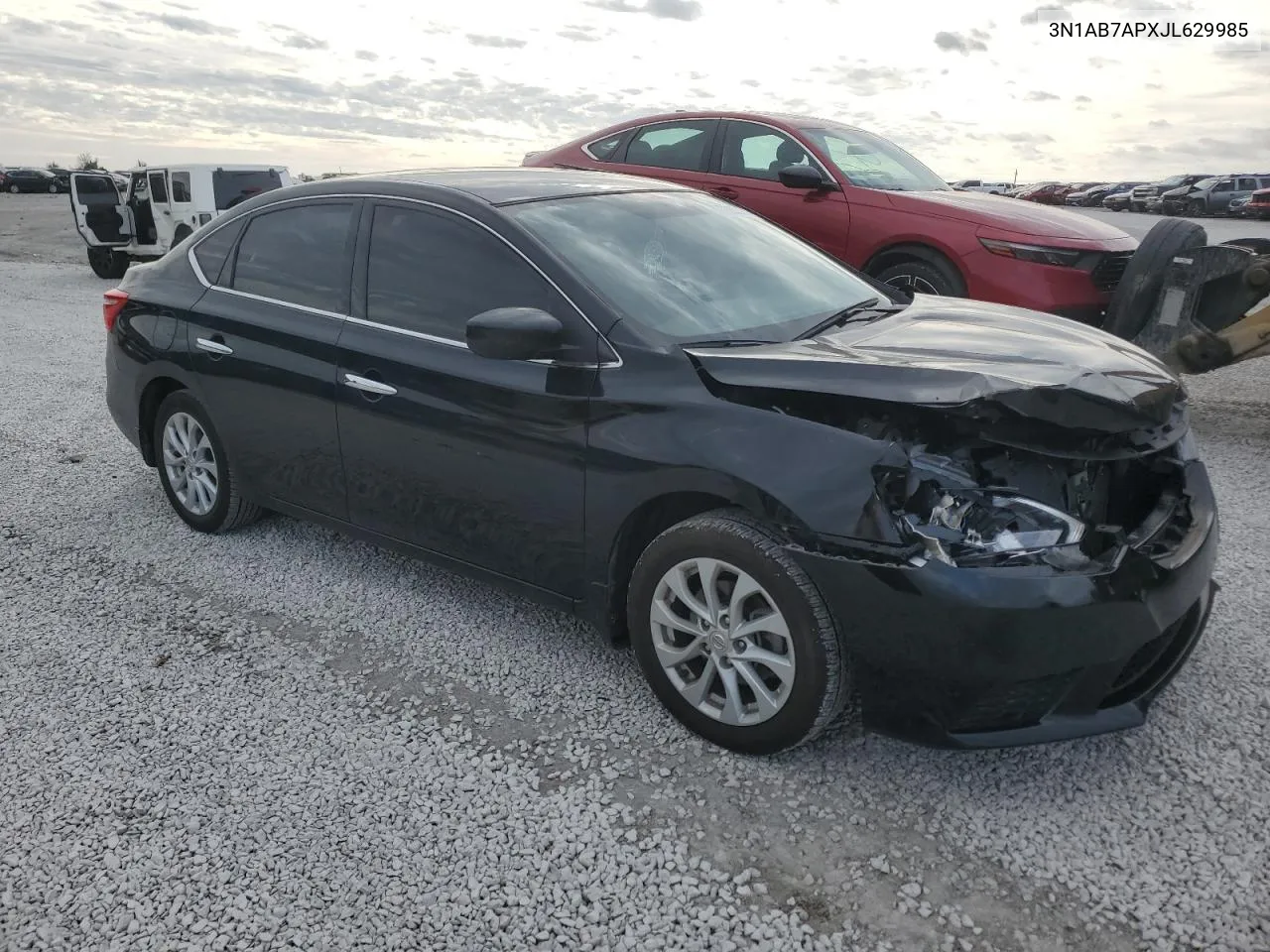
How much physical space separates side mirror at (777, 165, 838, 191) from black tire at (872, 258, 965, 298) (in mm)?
734

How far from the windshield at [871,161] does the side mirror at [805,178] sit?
169 mm

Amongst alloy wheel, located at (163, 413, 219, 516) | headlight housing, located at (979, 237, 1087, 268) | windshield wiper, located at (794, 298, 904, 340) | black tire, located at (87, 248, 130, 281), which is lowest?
black tire, located at (87, 248, 130, 281)

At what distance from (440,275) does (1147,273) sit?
4.75m

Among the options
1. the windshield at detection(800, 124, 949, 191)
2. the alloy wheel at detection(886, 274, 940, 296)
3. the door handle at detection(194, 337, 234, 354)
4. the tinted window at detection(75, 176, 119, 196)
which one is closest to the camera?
the door handle at detection(194, 337, 234, 354)

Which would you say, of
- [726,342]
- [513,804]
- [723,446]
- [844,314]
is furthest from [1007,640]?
[844,314]

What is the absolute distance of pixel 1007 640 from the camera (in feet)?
8.07

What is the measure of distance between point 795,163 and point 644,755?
5.58 m

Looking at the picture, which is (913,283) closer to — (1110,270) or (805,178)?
(805,178)

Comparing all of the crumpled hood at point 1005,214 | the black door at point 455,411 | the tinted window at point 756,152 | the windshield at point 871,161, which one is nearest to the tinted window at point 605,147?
the tinted window at point 756,152

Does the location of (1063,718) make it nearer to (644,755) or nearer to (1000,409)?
(1000,409)

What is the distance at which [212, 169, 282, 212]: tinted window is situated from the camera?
16422mm

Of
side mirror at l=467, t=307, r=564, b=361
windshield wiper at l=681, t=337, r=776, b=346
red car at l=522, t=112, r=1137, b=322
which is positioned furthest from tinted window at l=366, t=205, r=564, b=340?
red car at l=522, t=112, r=1137, b=322

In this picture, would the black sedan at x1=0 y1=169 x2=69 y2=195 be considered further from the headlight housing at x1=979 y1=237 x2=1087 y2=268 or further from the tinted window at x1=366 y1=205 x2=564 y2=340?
the tinted window at x1=366 y1=205 x2=564 y2=340

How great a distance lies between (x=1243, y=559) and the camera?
4.30 meters
